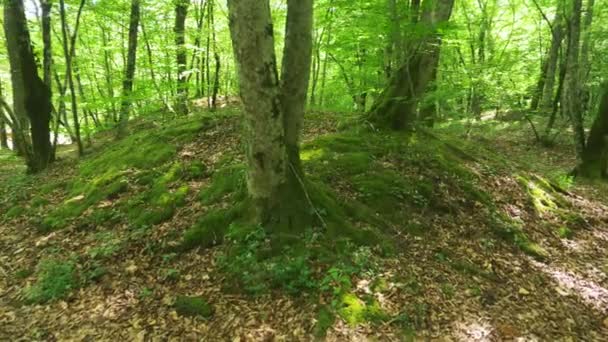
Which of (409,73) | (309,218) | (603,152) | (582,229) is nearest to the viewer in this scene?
(309,218)

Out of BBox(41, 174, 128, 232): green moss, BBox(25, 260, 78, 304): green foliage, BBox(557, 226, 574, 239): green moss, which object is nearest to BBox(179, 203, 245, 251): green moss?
BBox(25, 260, 78, 304): green foliage

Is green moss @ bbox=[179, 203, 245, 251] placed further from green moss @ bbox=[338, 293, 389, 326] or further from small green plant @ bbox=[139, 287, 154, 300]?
green moss @ bbox=[338, 293, 389, 326]

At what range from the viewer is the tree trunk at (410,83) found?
6.64 metres

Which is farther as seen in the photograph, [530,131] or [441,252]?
[530,131]

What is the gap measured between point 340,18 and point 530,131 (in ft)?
32.4

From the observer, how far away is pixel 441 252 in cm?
495

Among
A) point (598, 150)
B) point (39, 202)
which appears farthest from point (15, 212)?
point (598, 150)

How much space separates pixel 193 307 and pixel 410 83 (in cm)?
523

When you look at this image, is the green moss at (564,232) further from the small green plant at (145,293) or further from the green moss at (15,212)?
the green moss at (15,212)

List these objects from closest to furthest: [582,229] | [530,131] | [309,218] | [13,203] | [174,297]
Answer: [174,297] < [309,218] < [582,229] < [13,203] < [530,131]

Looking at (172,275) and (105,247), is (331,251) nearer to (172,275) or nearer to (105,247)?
(172,275)

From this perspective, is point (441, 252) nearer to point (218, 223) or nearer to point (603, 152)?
point (218, 223)

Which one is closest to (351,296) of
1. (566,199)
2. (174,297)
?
(174,297)

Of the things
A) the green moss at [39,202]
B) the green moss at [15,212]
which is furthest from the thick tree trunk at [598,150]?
the green moss at [15,212]
